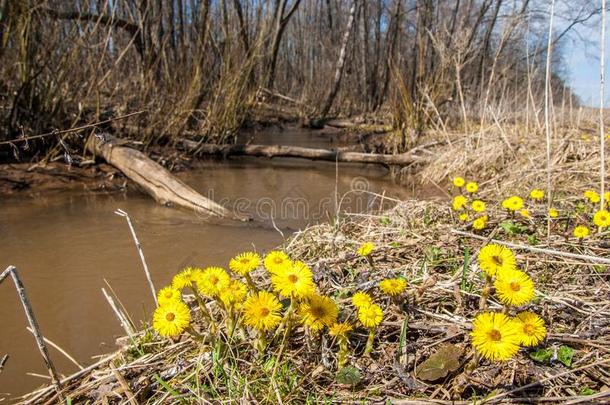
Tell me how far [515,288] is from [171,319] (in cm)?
85

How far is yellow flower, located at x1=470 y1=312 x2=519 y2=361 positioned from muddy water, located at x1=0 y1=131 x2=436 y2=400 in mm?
1308

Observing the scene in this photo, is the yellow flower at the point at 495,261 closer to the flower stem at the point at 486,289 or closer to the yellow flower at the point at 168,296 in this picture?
the flower stem at the point at 486,289

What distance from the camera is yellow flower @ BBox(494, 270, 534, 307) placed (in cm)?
93

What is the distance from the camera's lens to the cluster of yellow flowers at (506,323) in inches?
33.5

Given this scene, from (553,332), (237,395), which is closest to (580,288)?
(553,332)

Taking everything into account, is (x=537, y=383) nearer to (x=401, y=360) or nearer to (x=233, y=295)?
(x=401, y=360)

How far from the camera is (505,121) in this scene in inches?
226

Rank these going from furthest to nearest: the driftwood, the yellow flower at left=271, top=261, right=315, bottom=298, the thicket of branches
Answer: the driftwood
the thicket of branches
the yellow flower at left=271, top=261, right=315, bottom=298

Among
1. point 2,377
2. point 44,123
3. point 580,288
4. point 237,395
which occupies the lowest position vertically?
point 2,377

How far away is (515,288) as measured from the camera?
95cm

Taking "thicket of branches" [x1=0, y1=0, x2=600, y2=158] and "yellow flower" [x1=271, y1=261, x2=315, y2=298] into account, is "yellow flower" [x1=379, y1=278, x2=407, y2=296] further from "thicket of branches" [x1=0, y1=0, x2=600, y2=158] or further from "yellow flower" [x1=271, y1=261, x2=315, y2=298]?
"thicket of branches" [x1=0, y1=0, x2=600, y2=158]

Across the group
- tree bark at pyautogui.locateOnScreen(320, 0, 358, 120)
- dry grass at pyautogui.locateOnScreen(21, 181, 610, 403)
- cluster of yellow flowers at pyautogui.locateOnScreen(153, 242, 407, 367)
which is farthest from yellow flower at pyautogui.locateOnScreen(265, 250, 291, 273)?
tree bark at pyautogui.locateOnScreen(320, 0, 358, 120)

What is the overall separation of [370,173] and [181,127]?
107 inches

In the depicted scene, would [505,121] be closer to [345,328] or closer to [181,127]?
[181,127]
